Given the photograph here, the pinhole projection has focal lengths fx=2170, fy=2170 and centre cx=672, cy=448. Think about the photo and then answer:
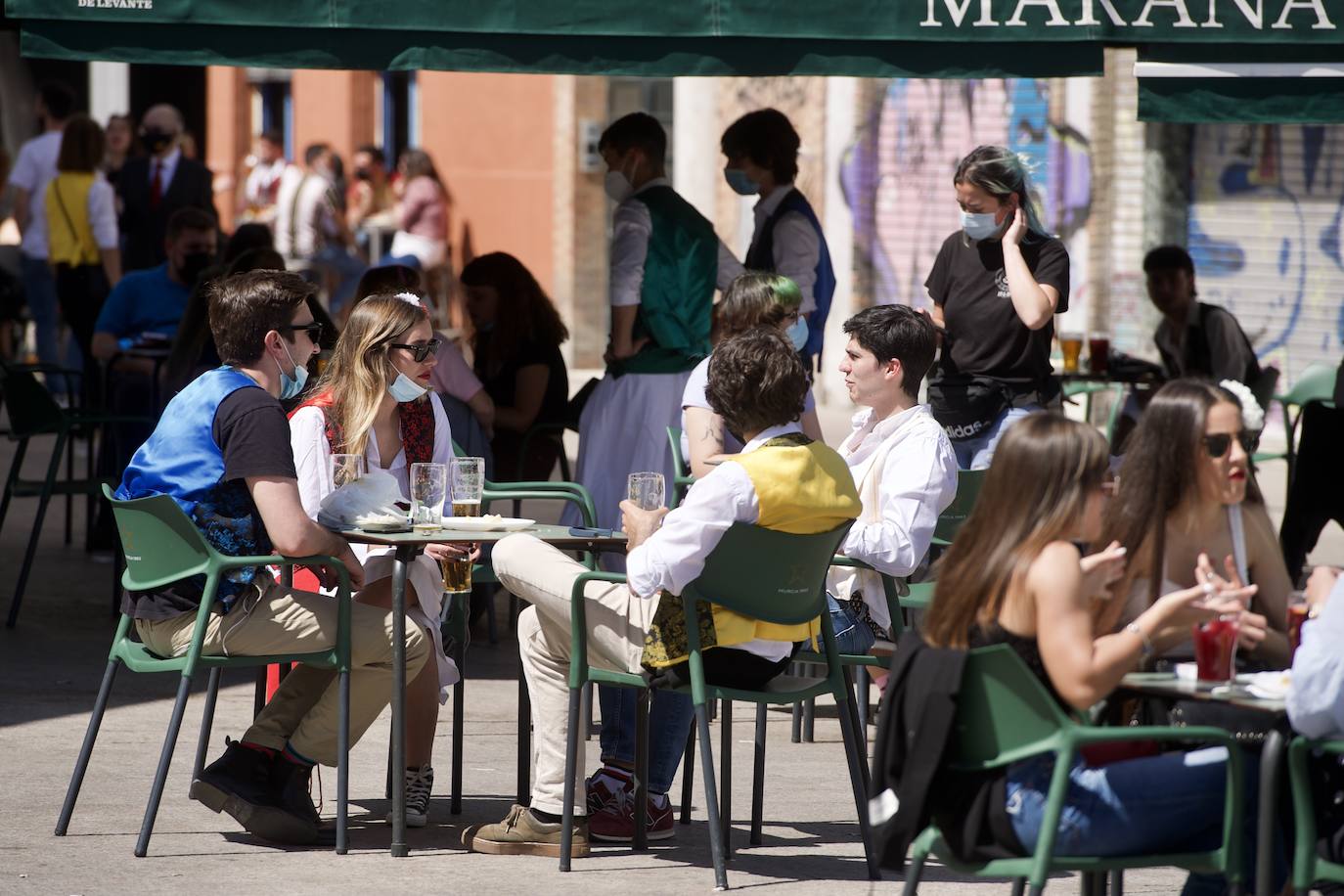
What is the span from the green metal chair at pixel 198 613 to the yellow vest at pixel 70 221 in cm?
795

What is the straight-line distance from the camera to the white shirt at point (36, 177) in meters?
14.0

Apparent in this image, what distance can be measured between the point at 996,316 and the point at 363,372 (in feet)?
9.30

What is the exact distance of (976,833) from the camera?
4082 mm

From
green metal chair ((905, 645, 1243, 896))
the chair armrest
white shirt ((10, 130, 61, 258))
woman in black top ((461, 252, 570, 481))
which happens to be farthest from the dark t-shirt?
white shirt ((10, 130, 61, 258))

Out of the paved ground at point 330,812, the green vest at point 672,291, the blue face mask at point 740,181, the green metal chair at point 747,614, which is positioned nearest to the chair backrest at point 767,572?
the green metal chair at point 747,614

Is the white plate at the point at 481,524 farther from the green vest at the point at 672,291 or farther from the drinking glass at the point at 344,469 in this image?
the green vest at the point at 672,291

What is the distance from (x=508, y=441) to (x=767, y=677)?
355cm

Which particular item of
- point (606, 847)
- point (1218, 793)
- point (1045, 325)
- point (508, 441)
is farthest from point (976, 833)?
point (508, 441)

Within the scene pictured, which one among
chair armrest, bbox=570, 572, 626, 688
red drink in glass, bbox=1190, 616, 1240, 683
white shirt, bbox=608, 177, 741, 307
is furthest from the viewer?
white shirt, bbox=608, 177, 741, 307

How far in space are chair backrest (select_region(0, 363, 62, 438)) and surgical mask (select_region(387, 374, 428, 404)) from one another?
3319 mm

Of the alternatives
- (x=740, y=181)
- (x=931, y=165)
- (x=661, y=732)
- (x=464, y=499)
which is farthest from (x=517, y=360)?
(x=931, y=165)

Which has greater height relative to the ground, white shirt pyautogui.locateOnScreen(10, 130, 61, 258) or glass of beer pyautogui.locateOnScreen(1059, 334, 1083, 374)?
white shirt pyautogui.locateOnScreen(10, 130, 61, 258)

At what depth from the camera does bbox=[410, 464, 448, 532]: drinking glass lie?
5.61 m

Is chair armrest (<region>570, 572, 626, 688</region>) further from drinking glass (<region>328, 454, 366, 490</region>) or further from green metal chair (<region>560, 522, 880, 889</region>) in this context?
drinking glass (<region>328, 454, 366, 490</region>)
